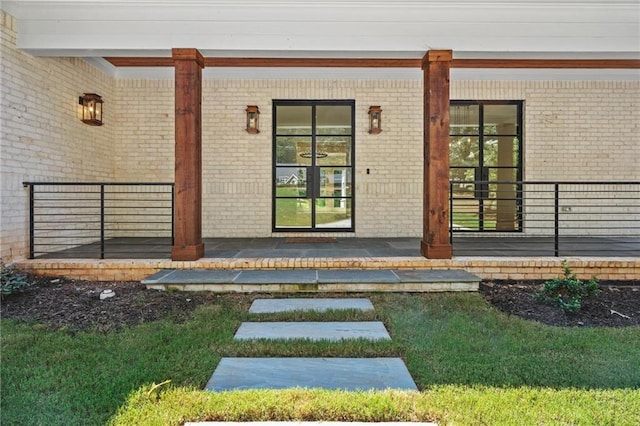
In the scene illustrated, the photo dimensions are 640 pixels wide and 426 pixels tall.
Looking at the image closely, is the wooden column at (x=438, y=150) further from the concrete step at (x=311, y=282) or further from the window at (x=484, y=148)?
the window at (x=484, y=148)

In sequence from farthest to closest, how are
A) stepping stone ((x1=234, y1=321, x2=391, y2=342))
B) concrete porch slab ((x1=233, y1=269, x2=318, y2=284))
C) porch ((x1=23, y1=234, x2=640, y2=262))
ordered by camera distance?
porch ((x1=23, y1=234, x2=640, y2=262)) → concrete porch slab ((x1=233, y1=269, x2=318, y2=284)) → stepping stone ((x1=234, y1=321, x2=391, y2=342))

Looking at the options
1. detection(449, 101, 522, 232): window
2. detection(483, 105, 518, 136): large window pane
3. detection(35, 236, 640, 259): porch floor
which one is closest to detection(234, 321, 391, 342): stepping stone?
detection(35, 236, 640, 259): porch floor

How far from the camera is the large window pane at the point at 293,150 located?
7277 millimetres

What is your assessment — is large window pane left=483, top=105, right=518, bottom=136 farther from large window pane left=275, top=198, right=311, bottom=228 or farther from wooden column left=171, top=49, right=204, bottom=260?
wooden column left=171, top=49, right=204, bottom=260

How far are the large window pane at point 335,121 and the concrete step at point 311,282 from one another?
363cm

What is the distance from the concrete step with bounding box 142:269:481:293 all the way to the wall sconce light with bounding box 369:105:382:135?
11.5ft

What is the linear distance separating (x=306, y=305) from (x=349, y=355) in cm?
111

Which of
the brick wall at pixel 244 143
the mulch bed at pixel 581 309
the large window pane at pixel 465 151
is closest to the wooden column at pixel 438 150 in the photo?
the mulch bed at pixel 581 309

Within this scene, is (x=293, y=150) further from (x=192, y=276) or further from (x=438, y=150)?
(x=192, y=276)

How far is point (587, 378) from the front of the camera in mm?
2314

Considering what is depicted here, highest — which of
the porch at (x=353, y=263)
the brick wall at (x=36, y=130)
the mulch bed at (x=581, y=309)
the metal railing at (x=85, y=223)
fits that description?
the brick wall at (x=36, y=130)

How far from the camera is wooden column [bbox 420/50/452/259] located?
4781mm

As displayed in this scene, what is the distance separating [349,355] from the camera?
2.62m

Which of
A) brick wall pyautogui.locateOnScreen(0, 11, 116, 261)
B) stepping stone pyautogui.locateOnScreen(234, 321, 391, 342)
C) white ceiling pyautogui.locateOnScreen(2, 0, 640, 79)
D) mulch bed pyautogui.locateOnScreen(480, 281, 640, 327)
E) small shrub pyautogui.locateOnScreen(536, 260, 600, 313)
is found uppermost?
white ceiling pyautogui.locateOnScreen(2, 0, 640, 79)
